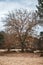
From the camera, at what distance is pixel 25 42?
1527 inches

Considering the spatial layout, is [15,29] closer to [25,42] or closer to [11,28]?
[11,28]

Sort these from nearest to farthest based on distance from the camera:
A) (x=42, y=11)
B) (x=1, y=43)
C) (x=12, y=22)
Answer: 1. (x=42, y=11)
2. (x=12, y=22)
3. (x=1, y=43)

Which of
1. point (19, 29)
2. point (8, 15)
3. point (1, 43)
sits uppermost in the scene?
point (8, 15)

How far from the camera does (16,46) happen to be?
39656 mm

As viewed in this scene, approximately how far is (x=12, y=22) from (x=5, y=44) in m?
5.13

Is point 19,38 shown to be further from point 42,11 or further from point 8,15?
point 42,11

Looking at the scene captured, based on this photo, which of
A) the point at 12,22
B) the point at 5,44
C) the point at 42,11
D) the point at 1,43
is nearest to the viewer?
the point at 42,11

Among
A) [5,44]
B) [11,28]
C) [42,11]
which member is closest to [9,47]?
[5,44]

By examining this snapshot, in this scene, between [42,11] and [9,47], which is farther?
[9,47]

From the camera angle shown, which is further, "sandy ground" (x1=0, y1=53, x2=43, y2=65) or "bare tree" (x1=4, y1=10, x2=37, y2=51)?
"bare tree" (x1=4, y1=10, x2=37, y2=51)

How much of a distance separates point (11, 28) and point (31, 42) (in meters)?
4.70

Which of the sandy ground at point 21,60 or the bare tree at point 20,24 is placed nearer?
the sandy ground at point 21,60

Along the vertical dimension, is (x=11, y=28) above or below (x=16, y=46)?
above

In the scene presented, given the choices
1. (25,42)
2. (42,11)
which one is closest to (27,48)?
(25,42)
